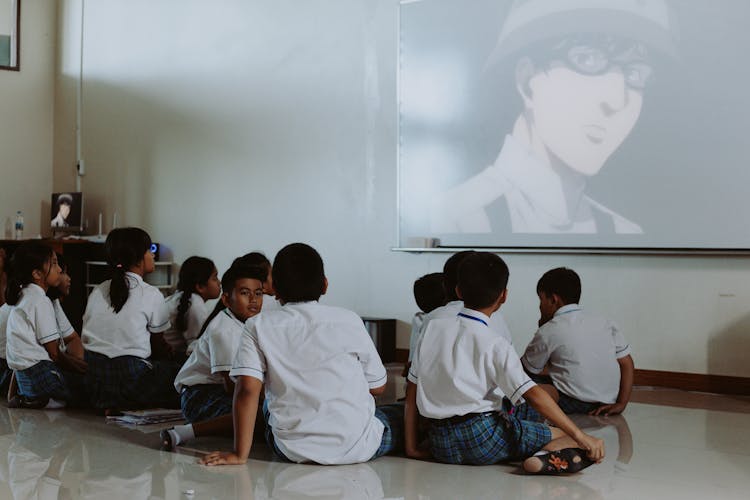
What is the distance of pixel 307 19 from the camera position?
639 centimetres

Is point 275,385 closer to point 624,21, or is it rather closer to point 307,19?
point 624,21

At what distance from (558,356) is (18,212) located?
18.7 feet

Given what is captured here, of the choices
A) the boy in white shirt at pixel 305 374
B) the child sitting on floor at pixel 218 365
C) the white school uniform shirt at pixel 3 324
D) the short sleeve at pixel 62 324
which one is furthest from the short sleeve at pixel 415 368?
the white school uniform shirt at pixel 3 324

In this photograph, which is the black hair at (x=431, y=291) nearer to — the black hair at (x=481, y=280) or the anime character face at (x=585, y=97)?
the black hair at (x=481, y=280)

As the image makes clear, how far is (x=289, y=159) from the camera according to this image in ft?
21.3

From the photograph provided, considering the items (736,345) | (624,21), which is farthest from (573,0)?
(736,345)

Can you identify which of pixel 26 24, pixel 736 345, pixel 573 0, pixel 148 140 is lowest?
pixel 736 345

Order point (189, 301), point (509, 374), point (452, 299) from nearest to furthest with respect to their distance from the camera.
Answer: point (509, 374)
point (452, 299)
point (189, 301)

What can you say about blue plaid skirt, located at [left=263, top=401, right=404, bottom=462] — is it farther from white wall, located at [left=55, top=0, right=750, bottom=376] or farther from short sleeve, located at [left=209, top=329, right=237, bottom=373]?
white wall, located at [left=55, top=0, right=750, bottom=376]

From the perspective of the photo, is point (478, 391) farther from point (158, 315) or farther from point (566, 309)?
point (158, 315)

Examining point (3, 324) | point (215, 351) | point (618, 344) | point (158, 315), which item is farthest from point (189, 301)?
point (618, 344)

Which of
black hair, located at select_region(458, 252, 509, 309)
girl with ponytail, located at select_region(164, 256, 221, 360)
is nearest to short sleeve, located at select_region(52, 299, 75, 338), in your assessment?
girl with ponytail, located at select_region(164, 256, 221, 360)

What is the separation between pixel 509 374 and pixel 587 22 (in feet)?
9.81

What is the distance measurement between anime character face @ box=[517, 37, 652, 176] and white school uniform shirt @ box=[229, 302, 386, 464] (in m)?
2.65
